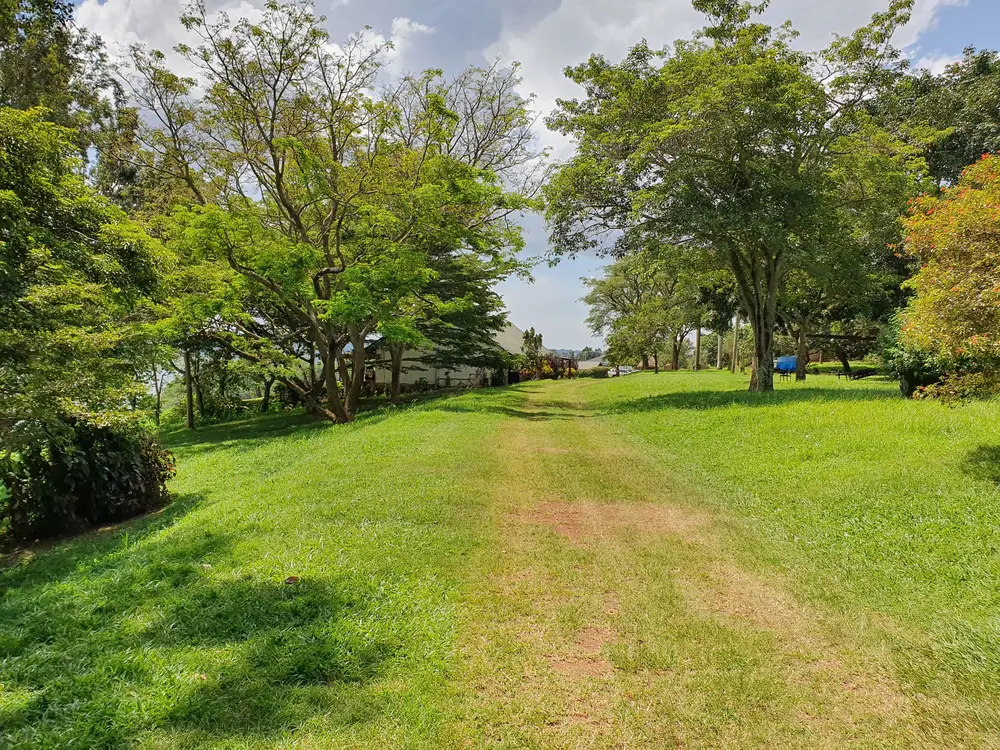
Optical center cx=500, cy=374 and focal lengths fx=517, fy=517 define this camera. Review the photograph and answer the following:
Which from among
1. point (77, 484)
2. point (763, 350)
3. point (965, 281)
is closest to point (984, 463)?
point (965, 281)

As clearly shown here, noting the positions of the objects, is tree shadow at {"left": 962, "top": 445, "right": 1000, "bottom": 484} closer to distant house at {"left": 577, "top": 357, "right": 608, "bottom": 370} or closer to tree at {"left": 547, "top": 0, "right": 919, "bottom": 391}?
tree at {"left": 547, "top": 0, "right": 919, "bottom": 391}

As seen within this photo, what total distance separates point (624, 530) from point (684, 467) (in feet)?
11.4

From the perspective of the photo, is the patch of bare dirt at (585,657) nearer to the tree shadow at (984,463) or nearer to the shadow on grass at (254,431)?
the tree shadow at (984,463)

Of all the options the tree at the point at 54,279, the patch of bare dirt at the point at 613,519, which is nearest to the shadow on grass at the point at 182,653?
the tree at the point at 54,279

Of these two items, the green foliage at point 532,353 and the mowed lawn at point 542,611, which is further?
the green foliage at point 532,353

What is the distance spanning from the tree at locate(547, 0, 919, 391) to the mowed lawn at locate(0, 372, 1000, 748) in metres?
8.77

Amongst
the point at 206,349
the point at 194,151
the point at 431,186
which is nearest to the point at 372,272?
the point at 431,186

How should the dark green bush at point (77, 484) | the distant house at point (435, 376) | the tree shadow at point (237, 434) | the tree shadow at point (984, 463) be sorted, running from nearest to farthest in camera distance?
the tree shadow at point (984, 463)
the dark green bush at point (77, 484)
the tree shadow at point (237, 434)
the distant house at point (435, 376)

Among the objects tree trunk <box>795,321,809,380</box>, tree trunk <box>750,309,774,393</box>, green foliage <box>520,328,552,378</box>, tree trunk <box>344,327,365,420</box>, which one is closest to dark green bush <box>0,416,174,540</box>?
tree trunk <box>344,327,365,420</box>

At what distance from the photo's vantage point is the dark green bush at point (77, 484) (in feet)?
24.4

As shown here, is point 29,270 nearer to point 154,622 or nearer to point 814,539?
point 154,622

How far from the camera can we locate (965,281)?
235 inches

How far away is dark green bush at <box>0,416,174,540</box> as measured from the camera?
7445 mm

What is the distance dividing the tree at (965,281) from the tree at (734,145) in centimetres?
753
